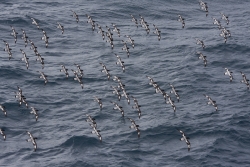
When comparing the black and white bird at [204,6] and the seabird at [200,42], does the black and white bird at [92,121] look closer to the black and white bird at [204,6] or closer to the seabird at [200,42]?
the seabird at [200,42]

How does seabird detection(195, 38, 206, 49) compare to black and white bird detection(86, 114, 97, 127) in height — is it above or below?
above

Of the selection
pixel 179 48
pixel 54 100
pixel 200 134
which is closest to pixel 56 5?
pixel 179 48

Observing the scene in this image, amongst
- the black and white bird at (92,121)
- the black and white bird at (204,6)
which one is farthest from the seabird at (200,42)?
the black and white bird at (92,121)

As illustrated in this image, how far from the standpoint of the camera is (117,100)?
264ft

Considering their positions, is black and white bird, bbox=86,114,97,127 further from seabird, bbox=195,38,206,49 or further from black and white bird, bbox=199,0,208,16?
black and white bird, bbox=199,0,208,16

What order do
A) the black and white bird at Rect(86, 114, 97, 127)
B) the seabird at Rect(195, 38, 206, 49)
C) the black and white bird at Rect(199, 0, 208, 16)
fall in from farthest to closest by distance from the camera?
the black and white bird at Rect(199, 0, 208, 16)
the seabird at Rect(195, 38, 206, 49)
the black and white bird at Rect(86, 114, 97, 127)

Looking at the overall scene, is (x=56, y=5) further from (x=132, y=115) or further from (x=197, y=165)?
(x=197, y=165)

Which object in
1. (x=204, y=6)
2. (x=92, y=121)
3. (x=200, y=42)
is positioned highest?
(x=204, y=6)

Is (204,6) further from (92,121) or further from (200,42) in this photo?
(92,121)

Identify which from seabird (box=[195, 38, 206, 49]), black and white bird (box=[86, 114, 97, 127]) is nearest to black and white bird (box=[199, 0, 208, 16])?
seabird (box=[195, 38, 206, 49])

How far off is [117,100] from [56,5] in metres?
46.7

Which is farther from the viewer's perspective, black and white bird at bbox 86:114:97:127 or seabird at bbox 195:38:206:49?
seabird at bbox 195:38:206:49

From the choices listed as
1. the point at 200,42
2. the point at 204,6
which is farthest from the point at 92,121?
the point at 204,6

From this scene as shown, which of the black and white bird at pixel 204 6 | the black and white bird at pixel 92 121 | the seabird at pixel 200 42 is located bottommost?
the black and white bird at pixel 92 121
